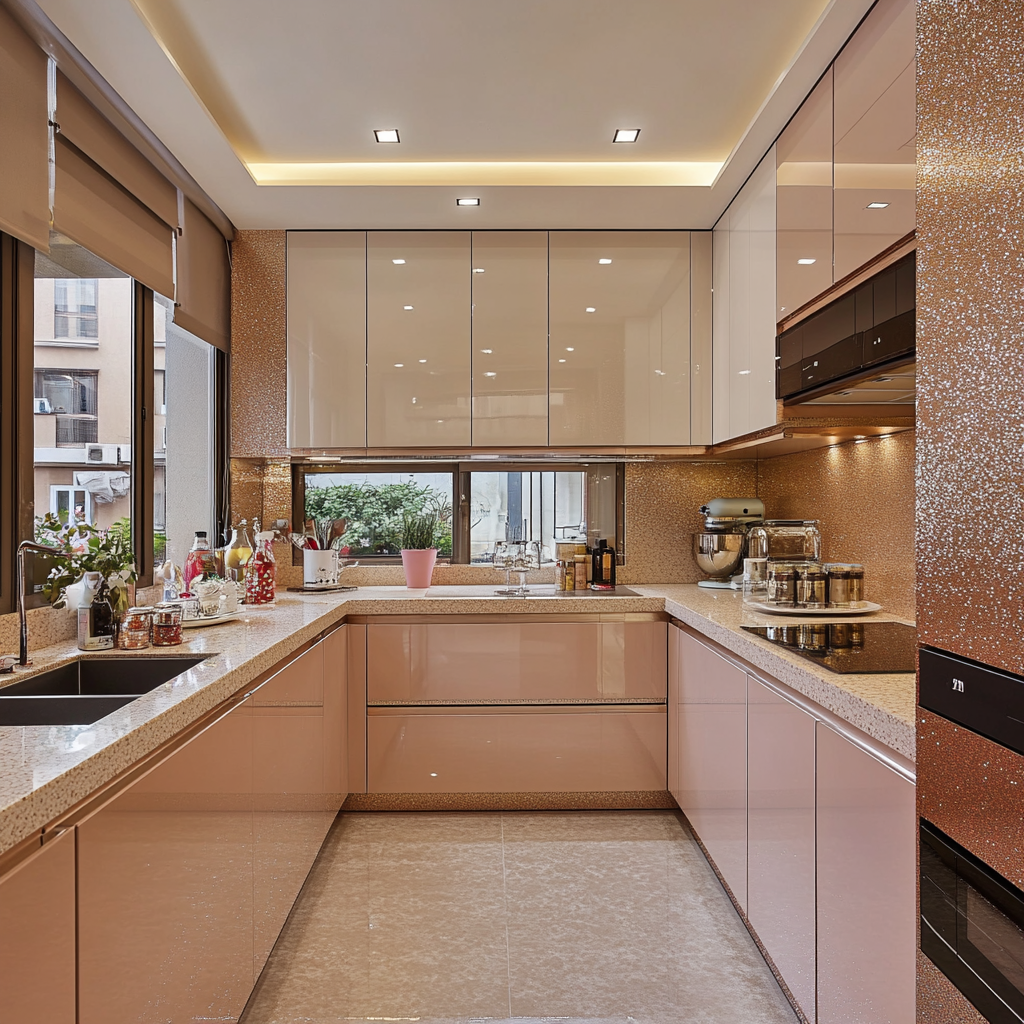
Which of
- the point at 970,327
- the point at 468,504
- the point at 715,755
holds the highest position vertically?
the point at 970,327

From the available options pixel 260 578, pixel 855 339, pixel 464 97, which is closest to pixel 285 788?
pixel 260 578

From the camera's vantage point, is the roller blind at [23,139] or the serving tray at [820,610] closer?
the roller blind at [23,139]

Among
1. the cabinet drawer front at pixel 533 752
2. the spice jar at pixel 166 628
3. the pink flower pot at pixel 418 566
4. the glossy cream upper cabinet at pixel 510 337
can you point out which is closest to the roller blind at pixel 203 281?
the glossy cream upper cabinet at pixel 510 337

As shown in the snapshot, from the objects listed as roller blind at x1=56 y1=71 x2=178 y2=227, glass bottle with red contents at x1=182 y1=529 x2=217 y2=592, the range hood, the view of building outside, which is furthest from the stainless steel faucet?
the range hood

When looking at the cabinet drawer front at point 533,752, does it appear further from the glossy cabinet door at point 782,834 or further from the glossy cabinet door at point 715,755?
the glossy cabinet door at point 782,834

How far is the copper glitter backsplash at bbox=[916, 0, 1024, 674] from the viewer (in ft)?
2.34

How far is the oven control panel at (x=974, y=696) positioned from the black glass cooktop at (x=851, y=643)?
2.34 ft

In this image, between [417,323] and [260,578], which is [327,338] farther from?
[260,578]

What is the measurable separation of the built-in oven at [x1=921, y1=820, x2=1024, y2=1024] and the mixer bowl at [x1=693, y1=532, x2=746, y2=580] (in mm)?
2380

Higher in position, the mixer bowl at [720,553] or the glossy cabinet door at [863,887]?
the mixer bowl at [720,553]

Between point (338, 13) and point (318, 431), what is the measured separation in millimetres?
1604

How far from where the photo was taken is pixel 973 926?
789 millimetres

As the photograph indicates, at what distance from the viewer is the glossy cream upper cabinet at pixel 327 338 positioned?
10.5 ft

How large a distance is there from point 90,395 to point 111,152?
71 cm
